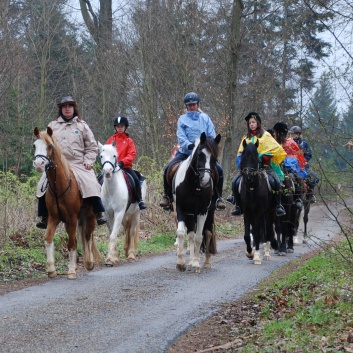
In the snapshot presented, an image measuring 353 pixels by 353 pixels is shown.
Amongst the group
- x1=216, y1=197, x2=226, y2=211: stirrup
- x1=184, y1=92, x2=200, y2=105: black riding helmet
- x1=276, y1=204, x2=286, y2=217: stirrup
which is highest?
x1=184, y1=92, x2=200, y2=105: black riding helmet

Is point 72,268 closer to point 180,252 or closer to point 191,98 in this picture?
point 180,252

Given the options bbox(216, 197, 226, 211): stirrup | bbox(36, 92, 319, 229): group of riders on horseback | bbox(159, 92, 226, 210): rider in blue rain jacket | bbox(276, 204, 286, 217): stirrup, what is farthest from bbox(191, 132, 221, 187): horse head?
bbox(276, 204, 286, 217): stirrup

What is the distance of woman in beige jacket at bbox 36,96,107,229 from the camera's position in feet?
38.2

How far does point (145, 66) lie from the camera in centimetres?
3284

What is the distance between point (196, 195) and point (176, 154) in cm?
134

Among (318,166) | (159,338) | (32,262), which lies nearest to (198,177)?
(32,262)

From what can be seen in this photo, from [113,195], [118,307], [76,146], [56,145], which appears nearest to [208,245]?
[113,195]

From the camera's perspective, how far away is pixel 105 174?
534 inches

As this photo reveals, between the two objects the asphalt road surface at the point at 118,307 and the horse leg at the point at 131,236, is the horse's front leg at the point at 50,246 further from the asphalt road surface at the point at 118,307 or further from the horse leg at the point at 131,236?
the horse leg at the point at 131,236

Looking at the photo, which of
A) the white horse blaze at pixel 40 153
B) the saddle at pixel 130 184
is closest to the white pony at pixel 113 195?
the saddle at pixel 130 184

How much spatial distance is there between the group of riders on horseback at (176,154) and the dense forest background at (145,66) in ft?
23.4

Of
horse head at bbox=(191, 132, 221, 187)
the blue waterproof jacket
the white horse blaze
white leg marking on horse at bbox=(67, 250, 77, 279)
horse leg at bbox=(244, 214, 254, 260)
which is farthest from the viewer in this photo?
horse leg at bbox=(244, 214, 254, 260)

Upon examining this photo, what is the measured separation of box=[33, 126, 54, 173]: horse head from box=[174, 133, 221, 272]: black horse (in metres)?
2.62

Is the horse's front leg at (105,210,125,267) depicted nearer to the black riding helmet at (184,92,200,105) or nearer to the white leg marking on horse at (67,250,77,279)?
the white leg marking on horse at (67,250,77,279)
